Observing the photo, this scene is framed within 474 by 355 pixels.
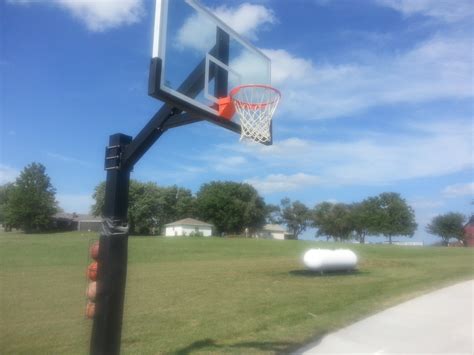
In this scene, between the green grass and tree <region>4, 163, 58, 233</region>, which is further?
tree <region>4, 163, 58, 233</region>

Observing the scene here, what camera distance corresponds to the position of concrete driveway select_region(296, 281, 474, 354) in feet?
22.6

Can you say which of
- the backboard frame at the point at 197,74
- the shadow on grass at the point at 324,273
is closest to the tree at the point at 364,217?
the shadow on grass at the point at 324,273

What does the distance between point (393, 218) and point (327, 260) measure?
108 metres

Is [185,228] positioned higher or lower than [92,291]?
higher

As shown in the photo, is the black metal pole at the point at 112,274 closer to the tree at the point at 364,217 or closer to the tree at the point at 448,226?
the tree at the point at 448,226

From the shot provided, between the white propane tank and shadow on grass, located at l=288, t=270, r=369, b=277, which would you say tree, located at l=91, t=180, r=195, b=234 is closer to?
shadow on grass, located at l=288, t=270, r=369, b=277

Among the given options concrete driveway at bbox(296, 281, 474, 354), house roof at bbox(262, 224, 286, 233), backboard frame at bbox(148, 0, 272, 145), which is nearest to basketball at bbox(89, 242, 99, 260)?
backboard frame at bbox(148, 0, 272, 145)

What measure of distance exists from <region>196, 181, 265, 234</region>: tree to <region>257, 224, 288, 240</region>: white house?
1258 cm

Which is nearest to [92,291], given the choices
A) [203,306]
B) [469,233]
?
[203,306]

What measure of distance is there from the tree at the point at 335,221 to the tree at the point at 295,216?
5.94 metres

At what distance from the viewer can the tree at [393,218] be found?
11538cm

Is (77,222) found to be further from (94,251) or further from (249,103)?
(94,251)

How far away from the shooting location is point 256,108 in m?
7.29

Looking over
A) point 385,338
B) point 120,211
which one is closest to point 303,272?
point 385,338
